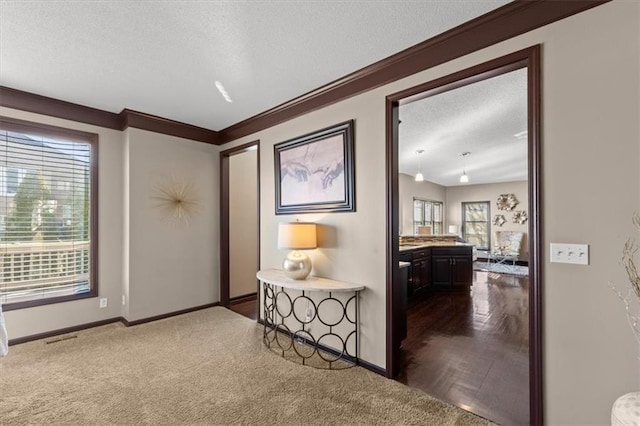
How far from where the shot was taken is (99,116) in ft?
11.6

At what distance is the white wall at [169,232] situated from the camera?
3.60 metres

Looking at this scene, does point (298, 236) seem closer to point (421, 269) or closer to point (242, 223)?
point (242, 223)

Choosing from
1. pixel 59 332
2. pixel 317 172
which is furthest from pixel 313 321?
pixel 59 332

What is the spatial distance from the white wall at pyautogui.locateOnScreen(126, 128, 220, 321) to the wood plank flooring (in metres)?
0.75

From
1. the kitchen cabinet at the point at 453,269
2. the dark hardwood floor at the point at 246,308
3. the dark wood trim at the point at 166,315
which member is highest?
the kitchen cabinet at the point at 453,269

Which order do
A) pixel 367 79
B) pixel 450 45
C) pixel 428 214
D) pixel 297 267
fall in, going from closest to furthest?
1. pixel 450 45
2. pixel 367 79
3. pixel 297 267
4. pixel 428 214

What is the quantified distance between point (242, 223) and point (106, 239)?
1.80 meters

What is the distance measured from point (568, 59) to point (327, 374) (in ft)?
8.78

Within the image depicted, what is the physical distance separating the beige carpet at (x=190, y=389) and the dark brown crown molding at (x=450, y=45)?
2.43 metres

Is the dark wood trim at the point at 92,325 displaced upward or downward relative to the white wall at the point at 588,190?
downward

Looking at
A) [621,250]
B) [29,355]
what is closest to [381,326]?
[621,250]

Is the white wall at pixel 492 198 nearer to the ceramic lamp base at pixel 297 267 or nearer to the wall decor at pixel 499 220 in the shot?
the wall decor at pixel 499 220

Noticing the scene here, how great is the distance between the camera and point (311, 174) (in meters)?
3.10

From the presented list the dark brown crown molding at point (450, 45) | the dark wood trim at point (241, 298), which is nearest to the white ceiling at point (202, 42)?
the dark brown crown molding at point (450, 45)
